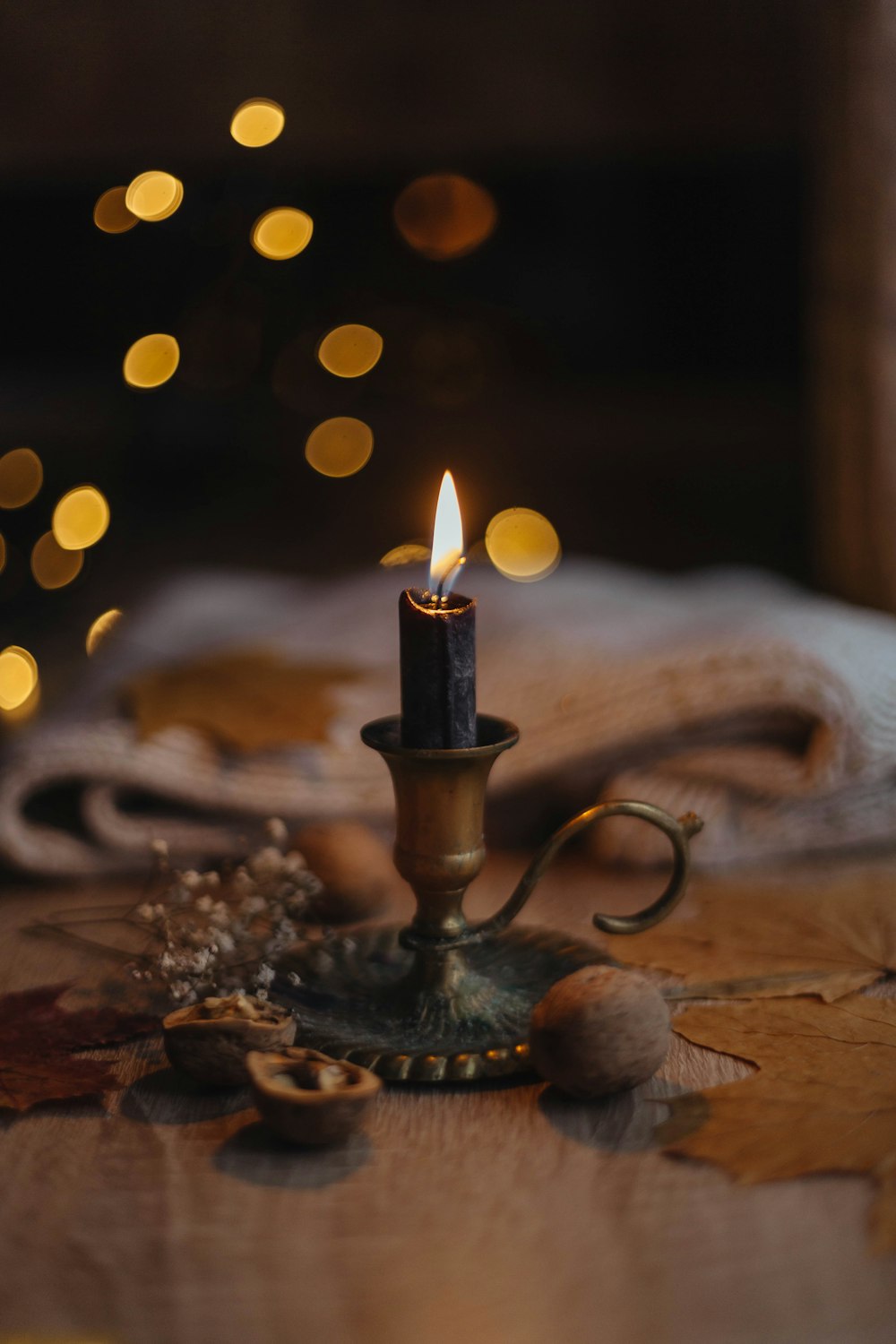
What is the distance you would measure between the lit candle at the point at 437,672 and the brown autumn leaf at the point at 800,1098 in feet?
0.55

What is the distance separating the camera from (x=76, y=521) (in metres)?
1.23

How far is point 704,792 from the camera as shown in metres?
0.74

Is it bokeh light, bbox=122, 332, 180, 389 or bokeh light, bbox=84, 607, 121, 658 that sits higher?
bokeh light, bbox=122, 332, 180, 389

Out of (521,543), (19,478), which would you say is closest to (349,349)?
(521,543)

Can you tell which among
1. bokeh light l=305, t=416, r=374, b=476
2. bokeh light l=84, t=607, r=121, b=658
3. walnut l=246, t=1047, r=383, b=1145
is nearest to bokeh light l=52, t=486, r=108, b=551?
bokeh light l=84, t=607, r=121, b=658

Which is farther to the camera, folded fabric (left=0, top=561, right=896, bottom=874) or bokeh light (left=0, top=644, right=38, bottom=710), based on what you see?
bokeh light (left=0, top=644, right=38, bottom=710)

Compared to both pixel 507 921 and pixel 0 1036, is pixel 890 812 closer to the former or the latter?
pixel 507 921

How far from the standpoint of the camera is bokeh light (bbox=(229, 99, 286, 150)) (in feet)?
3.61

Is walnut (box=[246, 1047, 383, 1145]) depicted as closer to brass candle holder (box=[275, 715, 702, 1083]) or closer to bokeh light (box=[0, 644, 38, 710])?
brass candle holder (box=[275, 715, 702, 1083])

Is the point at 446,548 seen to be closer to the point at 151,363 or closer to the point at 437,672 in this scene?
the point at 437,672

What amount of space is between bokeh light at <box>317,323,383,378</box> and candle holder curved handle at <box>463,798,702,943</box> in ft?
3.80

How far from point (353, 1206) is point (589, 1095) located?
0.33ft

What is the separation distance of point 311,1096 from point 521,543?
107 cm

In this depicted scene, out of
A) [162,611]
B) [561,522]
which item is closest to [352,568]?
[561,522]
